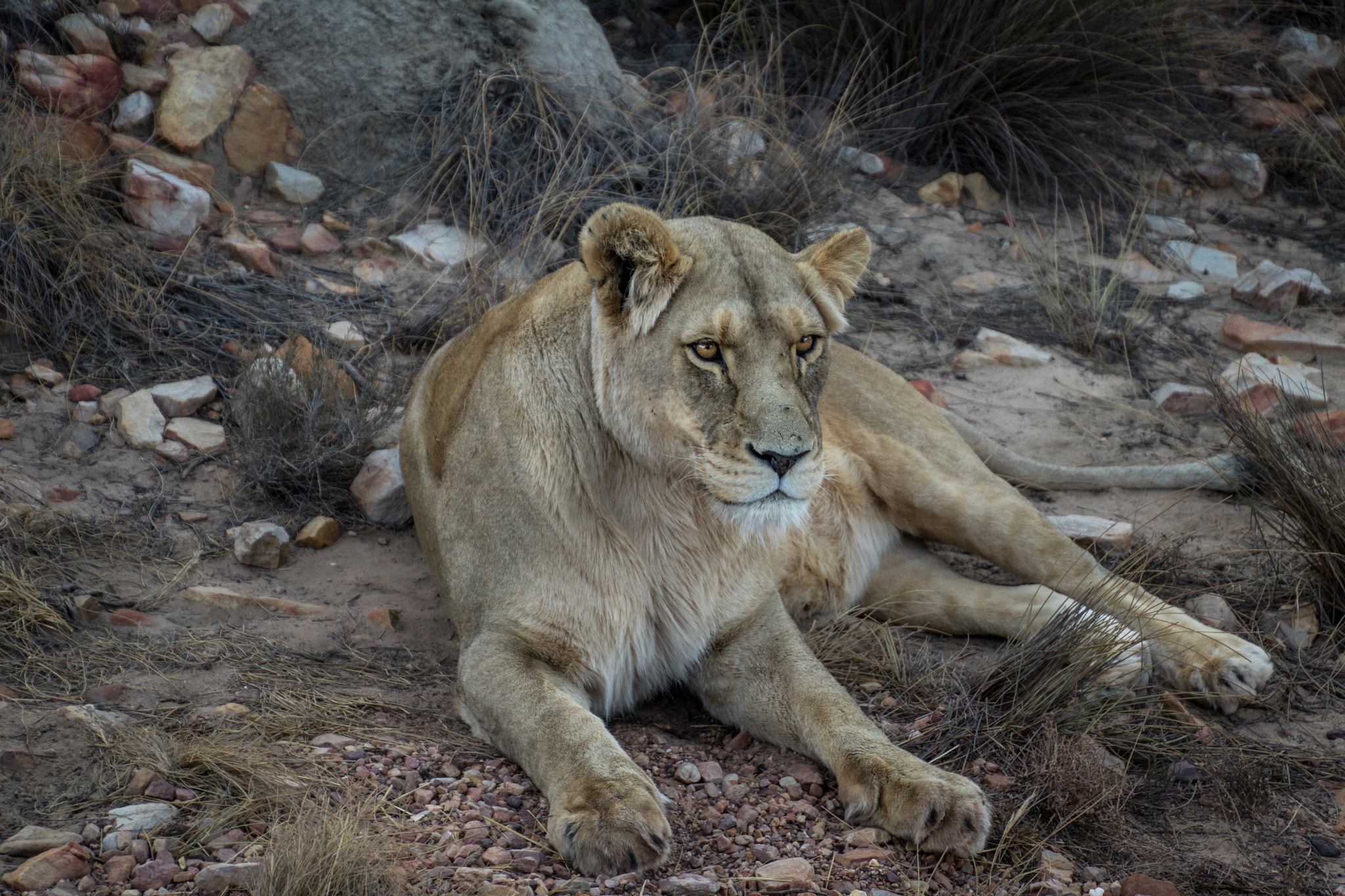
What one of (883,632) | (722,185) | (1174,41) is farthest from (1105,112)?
(883,632)

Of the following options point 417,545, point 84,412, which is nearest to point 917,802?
point 417,545

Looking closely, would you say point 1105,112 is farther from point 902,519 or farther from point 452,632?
point 452,632

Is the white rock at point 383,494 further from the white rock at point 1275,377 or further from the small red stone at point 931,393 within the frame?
the white rock at point 1275,377

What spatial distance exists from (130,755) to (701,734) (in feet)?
4.95

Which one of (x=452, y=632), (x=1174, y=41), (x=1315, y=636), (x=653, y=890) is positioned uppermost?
(x=1174, y=41)

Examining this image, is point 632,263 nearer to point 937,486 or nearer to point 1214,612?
point 937,486

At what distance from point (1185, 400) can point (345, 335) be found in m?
3.96

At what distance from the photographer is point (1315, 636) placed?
12.6 ft

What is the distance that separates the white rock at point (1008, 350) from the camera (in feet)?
19.7

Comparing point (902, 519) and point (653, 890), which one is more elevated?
point (653, 890)

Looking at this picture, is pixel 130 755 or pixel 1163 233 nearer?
pixel 130 755

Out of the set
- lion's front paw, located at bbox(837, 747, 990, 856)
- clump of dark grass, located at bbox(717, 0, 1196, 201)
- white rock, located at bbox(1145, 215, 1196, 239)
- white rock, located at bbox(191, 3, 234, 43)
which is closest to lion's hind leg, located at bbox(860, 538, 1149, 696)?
lion's front paw, located at bbox(837, 747, 990, 856)

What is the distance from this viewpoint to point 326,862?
7.40 feet

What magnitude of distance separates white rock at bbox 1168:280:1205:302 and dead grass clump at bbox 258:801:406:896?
5.89 meters
